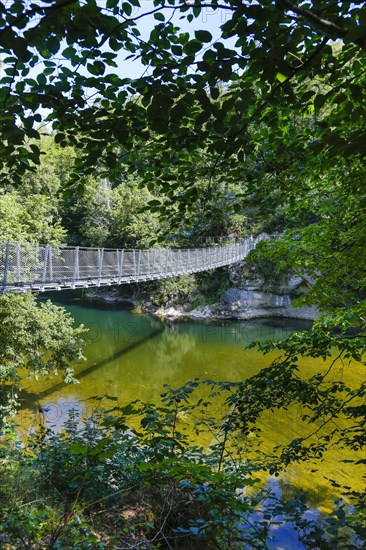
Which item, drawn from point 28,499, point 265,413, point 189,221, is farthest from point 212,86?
point 265,413

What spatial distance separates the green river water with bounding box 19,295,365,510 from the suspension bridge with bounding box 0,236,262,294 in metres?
1.90

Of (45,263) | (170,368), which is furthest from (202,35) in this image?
(170,368)

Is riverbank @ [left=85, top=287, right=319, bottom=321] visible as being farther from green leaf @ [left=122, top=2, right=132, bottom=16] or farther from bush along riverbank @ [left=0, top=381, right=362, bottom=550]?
green leaf @ [left=122, top=2, right=132, bottom=16]

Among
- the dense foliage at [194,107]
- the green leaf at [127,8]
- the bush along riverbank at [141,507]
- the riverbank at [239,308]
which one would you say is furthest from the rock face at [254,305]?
the green leaf at [127,8]

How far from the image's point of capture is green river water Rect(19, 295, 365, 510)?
4234 mm

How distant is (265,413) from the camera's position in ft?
18.5

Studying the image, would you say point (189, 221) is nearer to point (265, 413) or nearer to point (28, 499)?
point (28, 499)

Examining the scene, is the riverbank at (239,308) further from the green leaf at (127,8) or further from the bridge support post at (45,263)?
the green leaf at (127,8)

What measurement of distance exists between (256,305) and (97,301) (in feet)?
27.5

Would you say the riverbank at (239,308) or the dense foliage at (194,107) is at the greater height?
the dense foliage at (194,107)

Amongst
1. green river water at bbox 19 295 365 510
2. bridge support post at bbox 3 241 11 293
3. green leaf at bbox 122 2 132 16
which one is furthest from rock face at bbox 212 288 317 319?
green leaf at bbox 122 2 132 16

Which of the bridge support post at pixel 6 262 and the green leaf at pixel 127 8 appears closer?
the green leaf at pixel 127 8

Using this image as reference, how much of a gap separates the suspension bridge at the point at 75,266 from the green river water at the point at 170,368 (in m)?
1.90

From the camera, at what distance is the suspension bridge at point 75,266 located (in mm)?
4887
